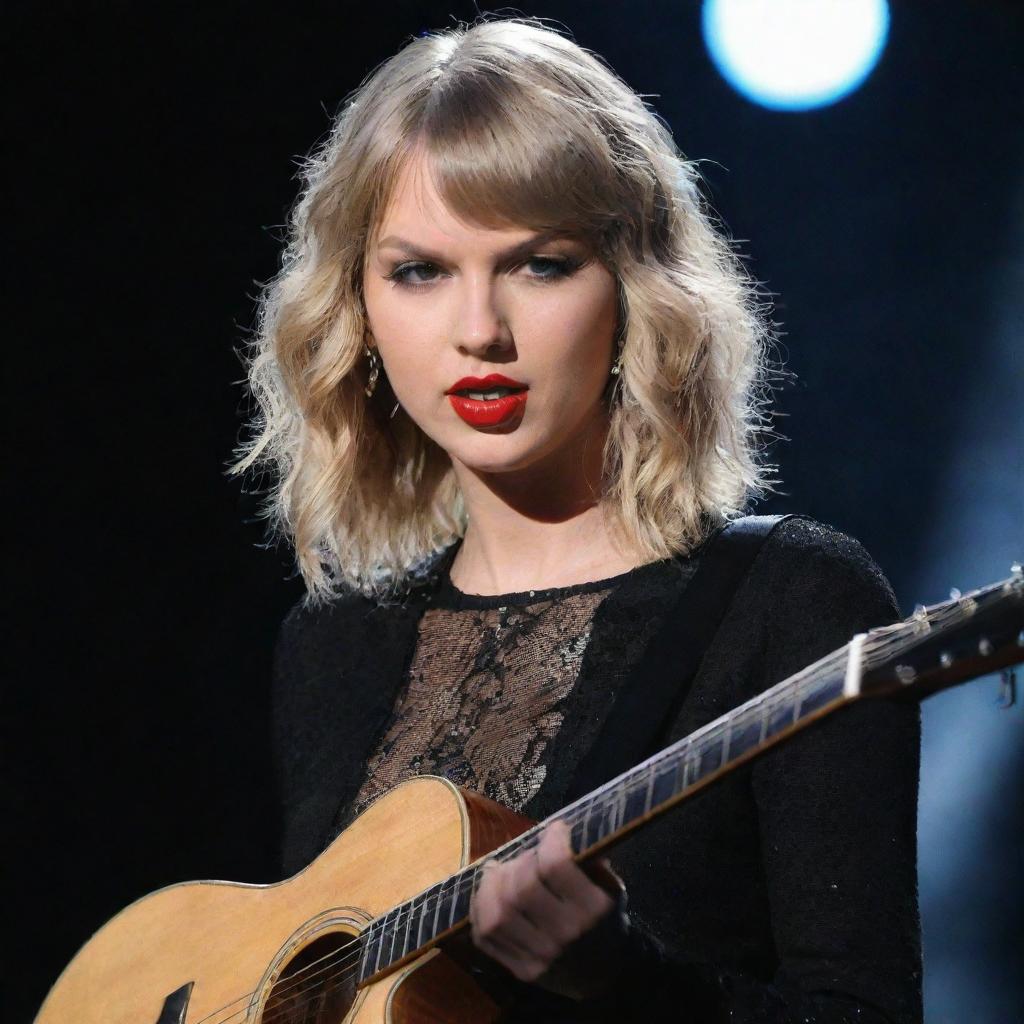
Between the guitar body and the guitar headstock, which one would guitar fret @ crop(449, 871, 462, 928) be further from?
the guitar headstock

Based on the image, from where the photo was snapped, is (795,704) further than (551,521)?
No

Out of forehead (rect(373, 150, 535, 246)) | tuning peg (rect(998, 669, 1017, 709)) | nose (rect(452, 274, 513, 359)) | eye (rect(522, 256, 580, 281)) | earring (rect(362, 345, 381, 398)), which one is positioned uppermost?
forehead (rect(373, 150, 535, 246))

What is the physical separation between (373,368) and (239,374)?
3.16ft

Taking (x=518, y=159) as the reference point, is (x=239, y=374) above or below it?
below

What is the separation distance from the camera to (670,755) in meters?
1.48

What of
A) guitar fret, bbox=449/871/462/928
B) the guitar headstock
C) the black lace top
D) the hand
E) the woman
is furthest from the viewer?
the black lace top

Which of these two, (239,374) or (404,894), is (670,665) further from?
(239,374)

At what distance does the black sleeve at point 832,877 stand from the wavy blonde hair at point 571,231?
1.53 ft

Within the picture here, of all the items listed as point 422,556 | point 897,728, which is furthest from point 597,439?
point 897,728

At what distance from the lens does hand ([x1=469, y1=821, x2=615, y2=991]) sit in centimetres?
152

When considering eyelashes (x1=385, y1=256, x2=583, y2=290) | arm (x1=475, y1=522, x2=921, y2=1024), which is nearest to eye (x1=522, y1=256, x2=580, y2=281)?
eyelashes (x1=385, y1=256, x2=583, y2=290)

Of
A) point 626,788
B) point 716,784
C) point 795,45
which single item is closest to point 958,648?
point 716,784

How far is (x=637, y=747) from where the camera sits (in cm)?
191

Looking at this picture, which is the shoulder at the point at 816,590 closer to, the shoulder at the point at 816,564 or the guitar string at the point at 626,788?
the shoulder at the point at 816,564
